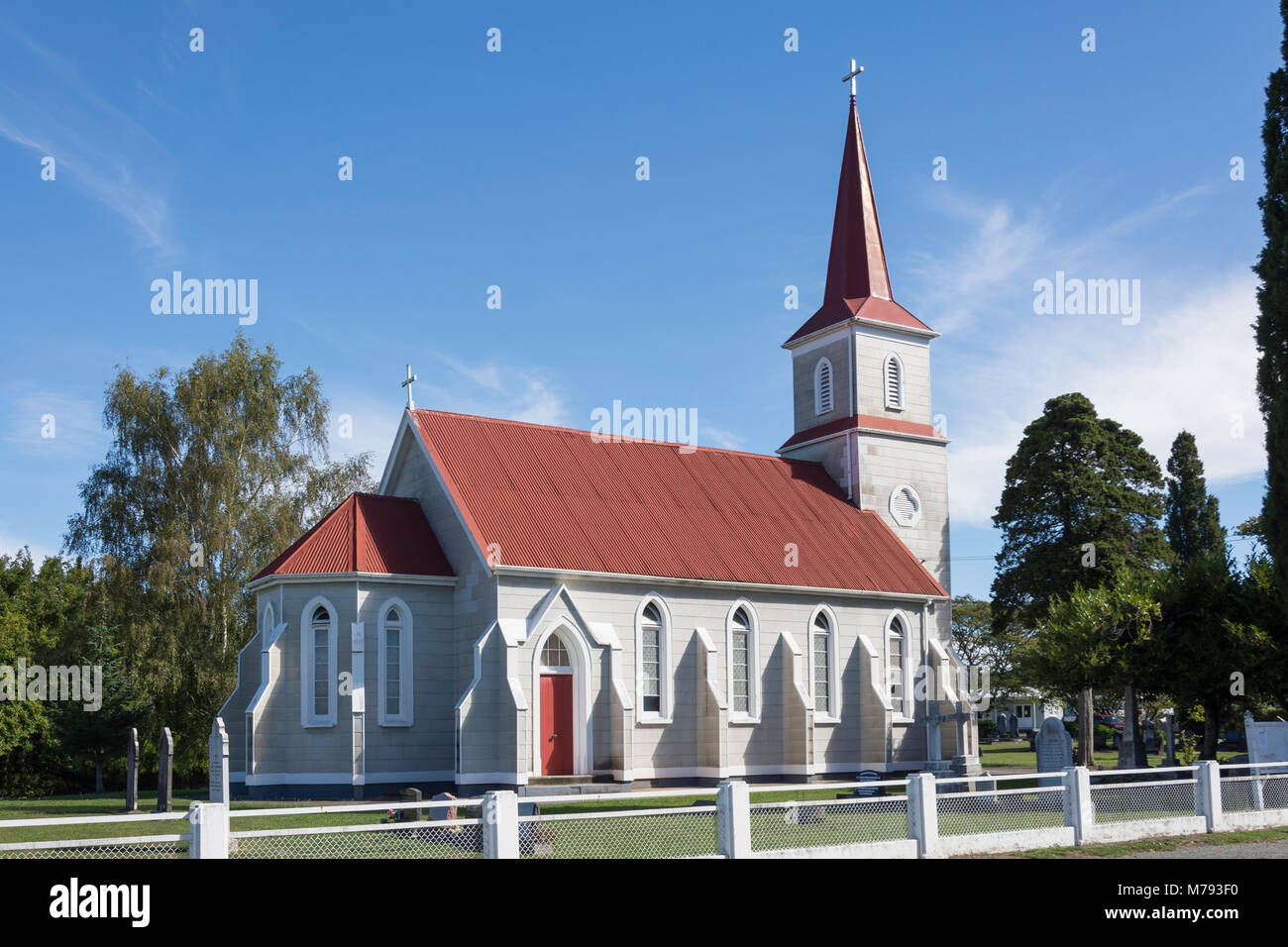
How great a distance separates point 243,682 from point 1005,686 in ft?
174

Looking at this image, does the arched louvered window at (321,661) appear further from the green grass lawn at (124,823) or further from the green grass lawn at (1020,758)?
the green grass lawn at (1020,758)

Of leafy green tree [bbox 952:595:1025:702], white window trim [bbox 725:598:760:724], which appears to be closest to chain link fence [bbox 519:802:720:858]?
white window trim [bbox 725:598:760:724]

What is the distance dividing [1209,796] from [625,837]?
10378 mm

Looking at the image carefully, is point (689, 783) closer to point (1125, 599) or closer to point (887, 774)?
point (887, 774)

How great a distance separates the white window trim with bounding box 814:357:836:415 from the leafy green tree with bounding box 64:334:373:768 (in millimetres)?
19064

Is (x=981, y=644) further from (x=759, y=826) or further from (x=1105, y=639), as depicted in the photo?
(x=759, y=826)

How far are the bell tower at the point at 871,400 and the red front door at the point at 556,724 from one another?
47.2 feet

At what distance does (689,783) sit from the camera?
3284 centimetres

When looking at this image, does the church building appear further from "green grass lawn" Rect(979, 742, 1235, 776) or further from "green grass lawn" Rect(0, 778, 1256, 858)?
"green grass lawn" Rect(979, 742, 1235, 776)

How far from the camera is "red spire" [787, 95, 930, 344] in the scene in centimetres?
4328

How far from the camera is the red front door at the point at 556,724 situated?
3077cm

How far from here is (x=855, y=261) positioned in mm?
44625

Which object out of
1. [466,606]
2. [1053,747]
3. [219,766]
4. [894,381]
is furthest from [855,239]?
[219,766]

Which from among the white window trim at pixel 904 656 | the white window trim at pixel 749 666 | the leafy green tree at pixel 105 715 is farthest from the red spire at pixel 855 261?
the leafy green tree at pixel 105 715
